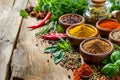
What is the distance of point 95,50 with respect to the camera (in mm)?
1731

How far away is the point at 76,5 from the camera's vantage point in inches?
87.0

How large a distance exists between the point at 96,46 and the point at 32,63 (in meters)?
0.35

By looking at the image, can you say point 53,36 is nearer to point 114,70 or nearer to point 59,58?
point 59,58

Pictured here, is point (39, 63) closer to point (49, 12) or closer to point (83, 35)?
point (83, 35)

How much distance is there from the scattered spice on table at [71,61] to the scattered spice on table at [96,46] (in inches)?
3.0

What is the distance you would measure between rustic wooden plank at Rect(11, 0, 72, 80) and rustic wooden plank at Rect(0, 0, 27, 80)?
0.14ft

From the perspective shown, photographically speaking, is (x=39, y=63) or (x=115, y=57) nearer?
(x=115, y=57)

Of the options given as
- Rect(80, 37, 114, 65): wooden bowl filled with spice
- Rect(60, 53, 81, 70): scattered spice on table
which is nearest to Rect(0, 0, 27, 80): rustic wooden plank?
Rect(60, 53, 81, 70): scattered spice on table

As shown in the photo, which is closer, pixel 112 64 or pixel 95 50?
pixel 112 64

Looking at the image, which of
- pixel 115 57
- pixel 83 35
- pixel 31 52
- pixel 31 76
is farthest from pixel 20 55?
pixel 115 57

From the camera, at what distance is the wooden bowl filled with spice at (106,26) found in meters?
1.96

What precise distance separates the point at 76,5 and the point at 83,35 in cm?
37

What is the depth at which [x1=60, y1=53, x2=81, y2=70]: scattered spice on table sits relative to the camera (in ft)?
5.71

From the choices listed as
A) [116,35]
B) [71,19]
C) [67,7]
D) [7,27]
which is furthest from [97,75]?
[7,27]
